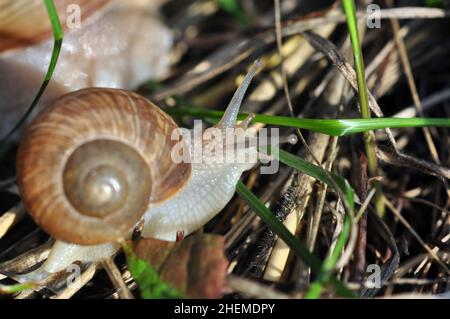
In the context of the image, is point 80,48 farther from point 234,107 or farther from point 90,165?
point 90,165

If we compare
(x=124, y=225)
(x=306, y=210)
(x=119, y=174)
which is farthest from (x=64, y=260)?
(x=306, y=210)

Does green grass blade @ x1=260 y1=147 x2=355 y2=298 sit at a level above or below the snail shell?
below

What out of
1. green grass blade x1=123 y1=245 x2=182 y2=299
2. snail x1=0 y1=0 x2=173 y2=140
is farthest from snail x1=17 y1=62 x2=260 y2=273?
snail x1=0 y1=0 x2=173 y2=140

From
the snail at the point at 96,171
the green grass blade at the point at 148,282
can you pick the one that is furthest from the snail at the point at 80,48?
the green grass blade at the point at 148,282

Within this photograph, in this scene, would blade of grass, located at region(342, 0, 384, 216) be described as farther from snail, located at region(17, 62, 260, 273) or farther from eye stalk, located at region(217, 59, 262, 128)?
snail, located at region(17, 62, 260, 273)

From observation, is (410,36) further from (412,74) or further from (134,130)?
(134,130)

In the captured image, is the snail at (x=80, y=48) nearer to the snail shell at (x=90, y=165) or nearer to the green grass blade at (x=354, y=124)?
the snail shell at (x=90, y=165)

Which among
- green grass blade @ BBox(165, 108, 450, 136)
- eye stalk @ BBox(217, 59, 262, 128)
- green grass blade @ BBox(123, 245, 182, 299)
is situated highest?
eye stalk @ BBox(217, 59, 262, 128)
